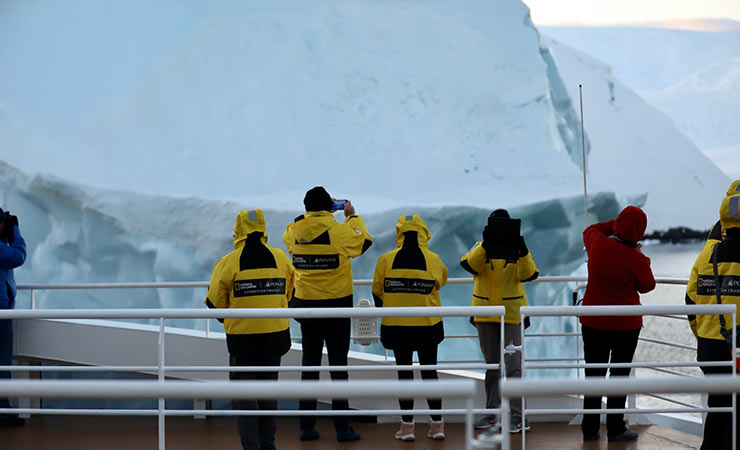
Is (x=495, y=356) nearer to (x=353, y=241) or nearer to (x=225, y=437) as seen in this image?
(x=353, y=241)

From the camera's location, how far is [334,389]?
198 cm

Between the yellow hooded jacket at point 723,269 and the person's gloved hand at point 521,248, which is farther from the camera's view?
the person's gloved hand at point 521,248

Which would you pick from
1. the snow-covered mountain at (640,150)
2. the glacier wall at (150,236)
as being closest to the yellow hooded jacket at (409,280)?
the glacier wall at (150,236)

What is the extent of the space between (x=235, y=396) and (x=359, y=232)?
2728 mm

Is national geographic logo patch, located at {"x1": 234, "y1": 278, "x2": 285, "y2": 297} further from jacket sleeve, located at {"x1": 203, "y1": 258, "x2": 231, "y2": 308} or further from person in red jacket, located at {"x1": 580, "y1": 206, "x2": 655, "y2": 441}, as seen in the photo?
person in red jacket, located at {"x1": 580, "y1": 206, "x2": 655, "y2": 441}

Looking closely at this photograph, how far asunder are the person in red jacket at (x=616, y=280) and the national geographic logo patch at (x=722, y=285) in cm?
38

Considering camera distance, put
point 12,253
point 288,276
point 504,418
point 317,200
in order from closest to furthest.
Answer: point 504,418
point 288,276
point 317,200
point 12,253

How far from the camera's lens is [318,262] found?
181 inches

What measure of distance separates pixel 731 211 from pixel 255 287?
2.31 metres

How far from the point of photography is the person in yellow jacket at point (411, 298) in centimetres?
455

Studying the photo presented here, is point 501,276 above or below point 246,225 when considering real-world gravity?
below

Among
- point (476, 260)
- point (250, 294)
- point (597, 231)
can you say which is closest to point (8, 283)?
A: point (250, 294)

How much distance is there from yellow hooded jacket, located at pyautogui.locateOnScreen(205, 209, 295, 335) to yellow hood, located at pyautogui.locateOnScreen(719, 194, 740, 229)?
2.16 metres

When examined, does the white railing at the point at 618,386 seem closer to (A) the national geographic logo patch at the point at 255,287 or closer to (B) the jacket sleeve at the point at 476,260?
(A) the national geographic logo patch at the point at 255,287
